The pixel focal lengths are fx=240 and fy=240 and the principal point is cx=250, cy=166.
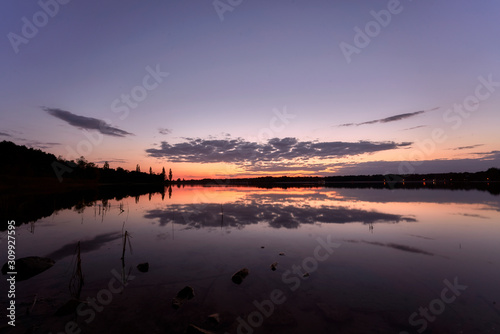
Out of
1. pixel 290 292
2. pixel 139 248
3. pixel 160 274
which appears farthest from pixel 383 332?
pixel 139 248

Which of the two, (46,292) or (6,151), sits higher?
(6,151)

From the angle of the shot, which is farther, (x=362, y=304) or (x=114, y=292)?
(x=114, y=292)

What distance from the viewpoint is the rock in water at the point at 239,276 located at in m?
11.3

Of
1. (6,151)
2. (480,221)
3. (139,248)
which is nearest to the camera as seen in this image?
(139,248)

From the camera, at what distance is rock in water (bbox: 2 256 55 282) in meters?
11.7

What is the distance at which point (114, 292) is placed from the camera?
402 inches

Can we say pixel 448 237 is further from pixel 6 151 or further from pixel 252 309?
pixel 6 151

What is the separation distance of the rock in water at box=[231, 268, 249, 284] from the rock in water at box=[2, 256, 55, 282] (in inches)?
393

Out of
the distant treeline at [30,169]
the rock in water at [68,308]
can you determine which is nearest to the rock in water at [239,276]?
the rock in water at [68,308]

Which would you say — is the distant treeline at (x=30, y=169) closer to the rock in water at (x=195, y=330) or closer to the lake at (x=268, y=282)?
the lake at (x=268, y=282)

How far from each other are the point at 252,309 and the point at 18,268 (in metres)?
12.0
